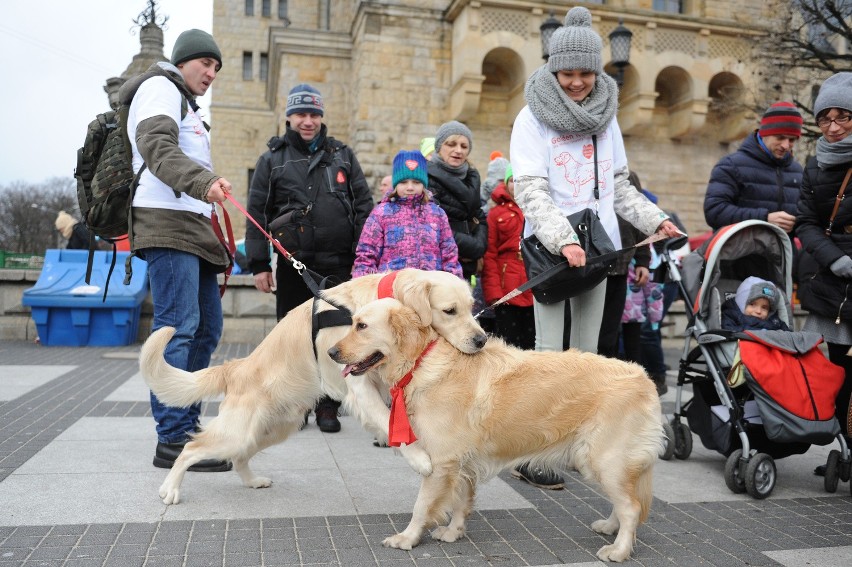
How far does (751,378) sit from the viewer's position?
4293mm

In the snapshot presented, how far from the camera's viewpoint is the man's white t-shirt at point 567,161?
4.20 m

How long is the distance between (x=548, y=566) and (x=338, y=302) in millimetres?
1577

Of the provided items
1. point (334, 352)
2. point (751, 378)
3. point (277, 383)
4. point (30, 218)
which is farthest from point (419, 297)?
point (30, 218)

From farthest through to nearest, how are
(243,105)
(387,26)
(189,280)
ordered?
1. (243,105)
2. (387,26)
3. (189,280)

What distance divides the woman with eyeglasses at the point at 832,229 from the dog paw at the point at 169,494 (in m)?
3.97

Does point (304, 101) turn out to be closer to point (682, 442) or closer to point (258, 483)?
point (258, 483)

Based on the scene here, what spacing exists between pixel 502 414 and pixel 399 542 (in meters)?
0.75

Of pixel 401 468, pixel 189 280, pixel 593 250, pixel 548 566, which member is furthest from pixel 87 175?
pixel 548 566

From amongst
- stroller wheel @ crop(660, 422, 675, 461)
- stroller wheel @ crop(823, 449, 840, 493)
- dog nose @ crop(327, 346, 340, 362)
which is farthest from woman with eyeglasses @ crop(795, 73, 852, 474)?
dog nose @ crop(327, 346, 340, 362)

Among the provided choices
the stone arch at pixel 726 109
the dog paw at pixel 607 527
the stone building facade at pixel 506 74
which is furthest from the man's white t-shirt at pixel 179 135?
the stone arch at pixel 726 109

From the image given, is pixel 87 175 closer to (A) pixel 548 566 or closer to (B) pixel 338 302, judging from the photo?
(B) pixel 338 302

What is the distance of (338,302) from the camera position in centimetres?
353

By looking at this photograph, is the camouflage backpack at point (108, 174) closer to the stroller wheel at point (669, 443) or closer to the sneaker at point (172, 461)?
the sneaker at point (172, 461)

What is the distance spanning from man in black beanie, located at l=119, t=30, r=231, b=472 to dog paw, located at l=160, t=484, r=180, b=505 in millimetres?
622
